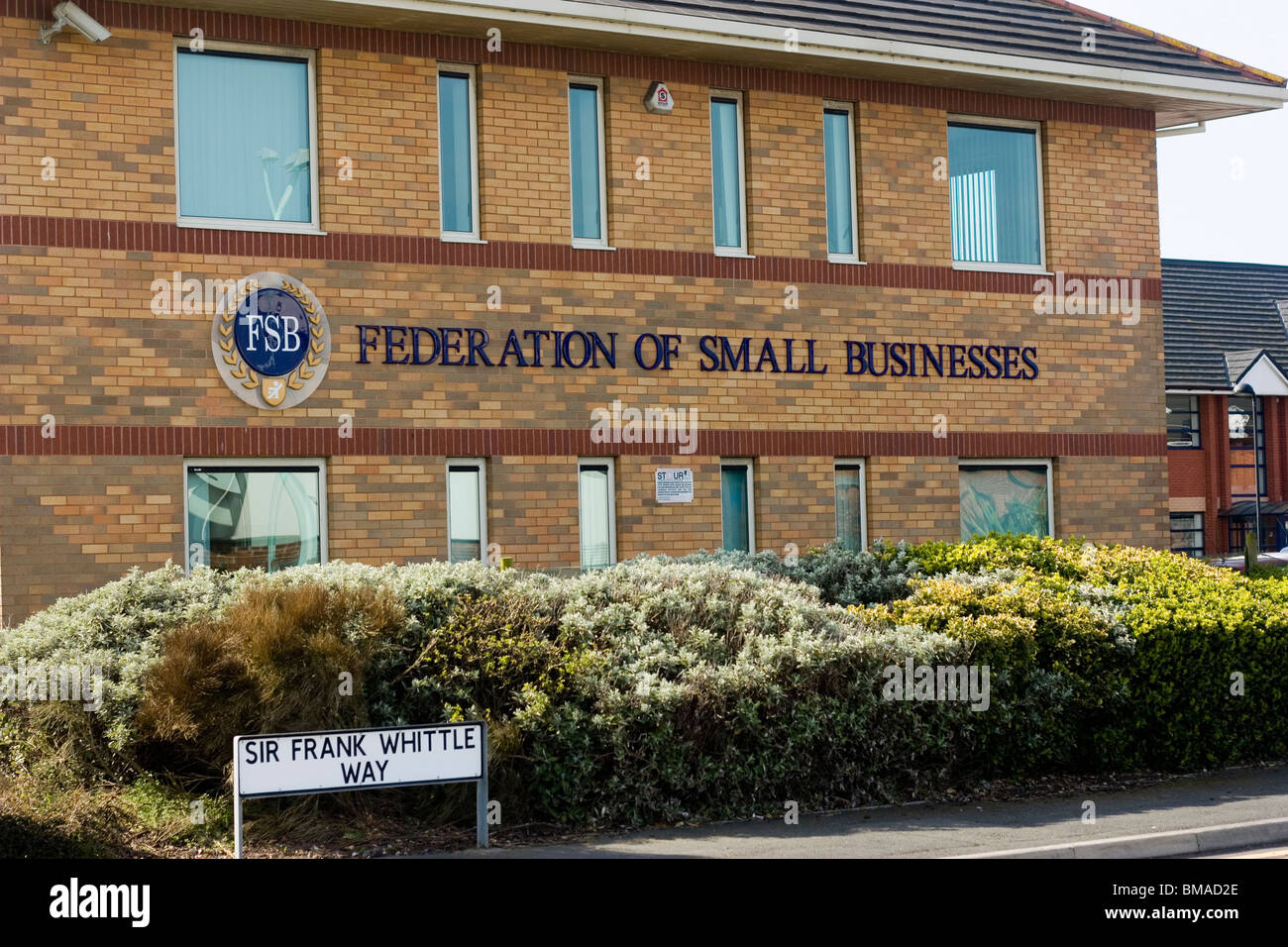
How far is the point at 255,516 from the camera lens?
14.8m

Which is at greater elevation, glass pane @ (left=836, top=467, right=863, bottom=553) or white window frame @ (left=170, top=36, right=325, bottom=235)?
white window frame @ (left=170, top=36, right=325, bottom=235)

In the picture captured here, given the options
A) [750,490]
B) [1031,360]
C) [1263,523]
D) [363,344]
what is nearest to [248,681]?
[363,344]

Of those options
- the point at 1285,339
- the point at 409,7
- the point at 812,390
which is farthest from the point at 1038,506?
the point at 1285,339

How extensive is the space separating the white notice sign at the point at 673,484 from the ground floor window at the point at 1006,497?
3590 mm

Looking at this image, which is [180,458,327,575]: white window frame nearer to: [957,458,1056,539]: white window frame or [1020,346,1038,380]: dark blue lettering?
[957,458,1056,539]: white window frame

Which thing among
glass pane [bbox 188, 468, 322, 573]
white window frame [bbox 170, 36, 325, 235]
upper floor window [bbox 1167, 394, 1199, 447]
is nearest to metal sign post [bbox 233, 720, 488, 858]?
glass pane [bbox 188, 468, 322, 573]

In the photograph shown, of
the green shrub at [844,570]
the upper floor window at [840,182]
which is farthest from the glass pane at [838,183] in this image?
the green shrub at [844,570]

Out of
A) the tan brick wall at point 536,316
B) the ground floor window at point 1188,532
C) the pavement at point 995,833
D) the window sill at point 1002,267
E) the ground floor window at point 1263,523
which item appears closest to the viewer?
the pavement at point 995,833

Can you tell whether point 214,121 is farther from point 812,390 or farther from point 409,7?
point 812,390

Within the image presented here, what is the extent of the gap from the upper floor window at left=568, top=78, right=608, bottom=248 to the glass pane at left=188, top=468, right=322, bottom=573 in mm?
3866

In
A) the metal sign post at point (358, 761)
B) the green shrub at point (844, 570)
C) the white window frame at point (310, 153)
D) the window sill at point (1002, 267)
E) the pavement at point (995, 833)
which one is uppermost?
the white window frame at point (310, 153)

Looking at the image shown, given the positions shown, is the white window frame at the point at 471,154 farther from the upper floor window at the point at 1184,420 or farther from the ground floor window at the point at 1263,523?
the ground floor window at the point at 1263,523

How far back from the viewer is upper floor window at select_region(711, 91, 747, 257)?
17.0 metres

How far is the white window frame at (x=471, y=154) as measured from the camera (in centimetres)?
1564
